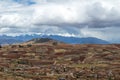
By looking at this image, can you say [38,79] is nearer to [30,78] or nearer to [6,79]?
[30,78]

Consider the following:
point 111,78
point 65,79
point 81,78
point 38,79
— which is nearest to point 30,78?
point 38,79

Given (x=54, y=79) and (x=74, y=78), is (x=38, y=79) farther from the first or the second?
(x=74, y=78)

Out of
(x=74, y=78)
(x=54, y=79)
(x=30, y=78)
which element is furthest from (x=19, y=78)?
(x=74, y=78)

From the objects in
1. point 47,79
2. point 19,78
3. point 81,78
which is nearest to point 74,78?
point 81,78

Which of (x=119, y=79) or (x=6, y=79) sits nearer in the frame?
(x=6, y=79)

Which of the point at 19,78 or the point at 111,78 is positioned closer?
the point at 19,78

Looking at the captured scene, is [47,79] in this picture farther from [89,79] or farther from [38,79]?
[89,79]

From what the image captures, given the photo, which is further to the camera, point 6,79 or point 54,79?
point 54,79
